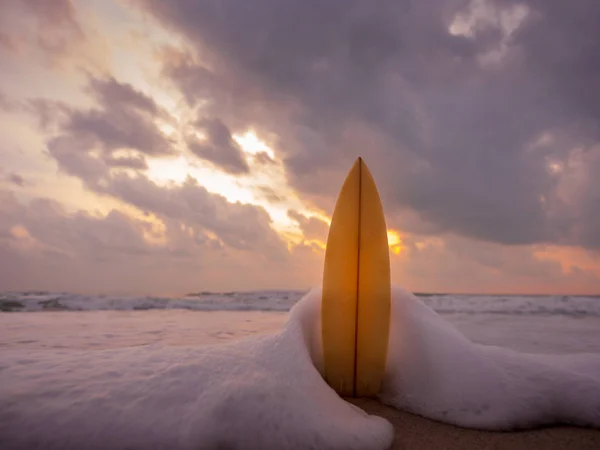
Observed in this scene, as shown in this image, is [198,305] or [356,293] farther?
[198,305]

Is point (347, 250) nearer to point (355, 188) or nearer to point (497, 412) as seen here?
point (355, 188)

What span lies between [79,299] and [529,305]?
41.9 ft

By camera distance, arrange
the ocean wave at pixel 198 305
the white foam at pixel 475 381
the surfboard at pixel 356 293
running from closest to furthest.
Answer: the white foam at pixel 475 381
the surfboard at pixel 356 293
the ocean wave at pixel 198 305

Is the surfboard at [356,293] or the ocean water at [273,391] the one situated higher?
the surfboard at [356,293]

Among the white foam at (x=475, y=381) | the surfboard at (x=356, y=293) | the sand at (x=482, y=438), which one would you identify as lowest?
the sand at (x=482, y=438)

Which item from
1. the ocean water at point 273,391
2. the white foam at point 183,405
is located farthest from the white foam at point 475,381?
the white foam at point 183,405

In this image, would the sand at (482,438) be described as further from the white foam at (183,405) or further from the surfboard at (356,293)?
the surfboard at (356,293)

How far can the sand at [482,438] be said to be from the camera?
148 centimetres

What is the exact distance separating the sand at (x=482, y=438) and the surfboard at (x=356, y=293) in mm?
325

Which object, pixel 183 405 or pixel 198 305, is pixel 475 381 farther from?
pixel 198 305

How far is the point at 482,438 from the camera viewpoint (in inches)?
61.2

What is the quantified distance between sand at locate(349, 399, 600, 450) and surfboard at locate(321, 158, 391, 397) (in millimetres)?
325

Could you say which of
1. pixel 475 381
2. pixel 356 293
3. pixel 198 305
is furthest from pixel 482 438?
pixel 198 305

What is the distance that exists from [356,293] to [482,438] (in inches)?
32.6
